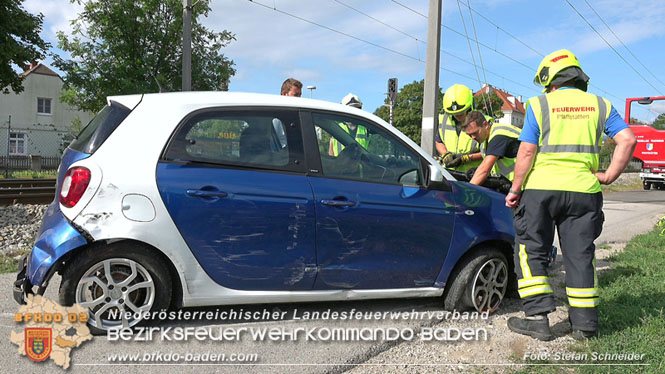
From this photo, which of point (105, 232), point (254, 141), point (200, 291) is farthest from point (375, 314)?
point (105, 232)

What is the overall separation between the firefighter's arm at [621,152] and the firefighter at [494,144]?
Answer: 90 cm

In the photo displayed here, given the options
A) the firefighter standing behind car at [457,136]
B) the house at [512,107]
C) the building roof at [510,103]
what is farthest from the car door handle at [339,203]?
the building roof at [510,103]

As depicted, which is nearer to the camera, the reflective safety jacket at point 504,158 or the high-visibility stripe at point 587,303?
the high-visibility stripe at point 587,303

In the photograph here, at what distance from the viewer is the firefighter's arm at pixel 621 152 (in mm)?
3393

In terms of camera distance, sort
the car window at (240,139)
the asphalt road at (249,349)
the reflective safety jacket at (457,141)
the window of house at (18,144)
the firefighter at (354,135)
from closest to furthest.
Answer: the asphalt road at (249,349) → the car window at (240,139) → the firefighter at (354,135) → the reflective safety jacket at (457,141) → the window of house at (18,144)

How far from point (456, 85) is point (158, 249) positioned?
10.9ft

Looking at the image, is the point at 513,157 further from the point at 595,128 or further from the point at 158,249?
the point at 158,249

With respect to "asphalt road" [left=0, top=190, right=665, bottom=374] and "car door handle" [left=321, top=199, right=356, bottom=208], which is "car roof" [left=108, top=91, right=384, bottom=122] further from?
"asphalt road" [left=0, top=190, right=665, bottom=374]

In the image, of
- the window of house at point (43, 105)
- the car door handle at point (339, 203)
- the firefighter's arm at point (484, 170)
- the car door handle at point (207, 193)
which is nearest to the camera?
the car door handle at point (207, 193)

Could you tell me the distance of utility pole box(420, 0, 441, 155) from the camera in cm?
841

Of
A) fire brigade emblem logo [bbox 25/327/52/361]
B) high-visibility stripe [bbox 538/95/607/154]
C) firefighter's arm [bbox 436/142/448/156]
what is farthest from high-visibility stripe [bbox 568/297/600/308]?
fire brigade emblem logo [bbox 25/327/52/361]

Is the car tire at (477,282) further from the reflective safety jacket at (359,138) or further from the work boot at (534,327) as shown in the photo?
the reflective safety jacket at (359,138)

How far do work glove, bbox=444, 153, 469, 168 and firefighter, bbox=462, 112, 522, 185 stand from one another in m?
0.42

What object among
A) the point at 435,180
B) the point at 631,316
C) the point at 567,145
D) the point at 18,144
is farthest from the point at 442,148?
the point at 18,144
